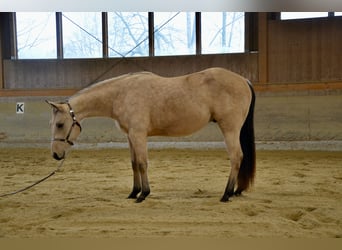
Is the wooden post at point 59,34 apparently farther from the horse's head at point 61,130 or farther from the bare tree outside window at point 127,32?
the horse's head at point 61,130

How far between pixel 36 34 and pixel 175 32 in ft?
3.04

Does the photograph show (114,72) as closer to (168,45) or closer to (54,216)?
(168,45)

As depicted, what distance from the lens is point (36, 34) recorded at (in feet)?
7.98

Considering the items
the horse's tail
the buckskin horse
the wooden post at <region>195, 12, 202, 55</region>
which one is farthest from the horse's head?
the horse's tail

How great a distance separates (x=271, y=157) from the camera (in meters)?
4.08

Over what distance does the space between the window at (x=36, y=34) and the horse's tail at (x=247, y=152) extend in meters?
1.62

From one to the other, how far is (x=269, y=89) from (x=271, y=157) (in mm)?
968

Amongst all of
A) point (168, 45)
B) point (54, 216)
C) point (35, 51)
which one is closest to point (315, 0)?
point (168, 45)

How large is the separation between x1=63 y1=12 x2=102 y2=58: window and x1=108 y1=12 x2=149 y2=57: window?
0.10 metres

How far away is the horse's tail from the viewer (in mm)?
3139

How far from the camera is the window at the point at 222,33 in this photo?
2.25 m

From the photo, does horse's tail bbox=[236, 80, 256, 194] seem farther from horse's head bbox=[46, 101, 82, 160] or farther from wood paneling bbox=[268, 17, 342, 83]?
horse's head bbox=[46, 101, 82, 160]

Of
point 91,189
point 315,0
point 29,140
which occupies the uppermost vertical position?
point 315,0

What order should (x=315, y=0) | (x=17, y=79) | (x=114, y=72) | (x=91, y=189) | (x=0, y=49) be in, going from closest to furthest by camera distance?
(x=315, y=0) → (x=0, y=49) → (x=17, y=79) → (x=91, y=189) → (x=114, y=72)
